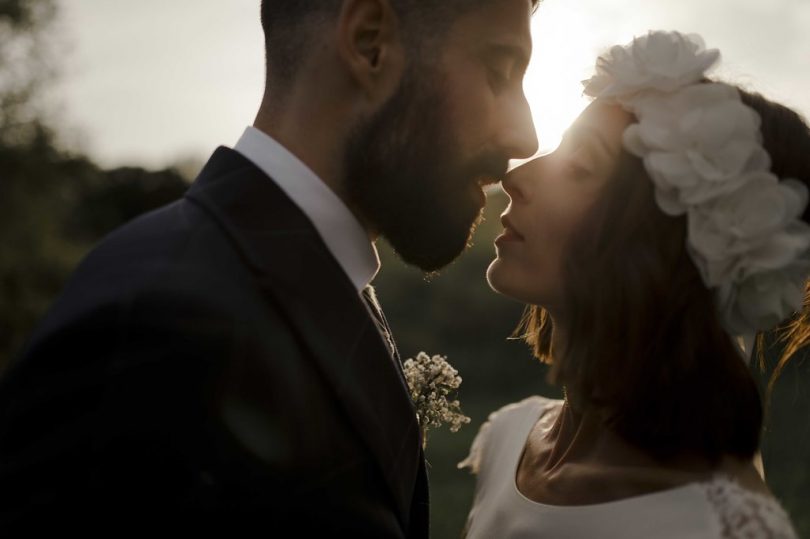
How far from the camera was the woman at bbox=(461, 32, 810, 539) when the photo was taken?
2912 mm

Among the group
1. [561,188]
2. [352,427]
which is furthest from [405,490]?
[561,188]

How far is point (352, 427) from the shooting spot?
7.29 ft

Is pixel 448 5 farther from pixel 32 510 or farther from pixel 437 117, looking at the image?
pixel 32 510

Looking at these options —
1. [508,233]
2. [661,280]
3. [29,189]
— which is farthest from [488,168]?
[29,189]

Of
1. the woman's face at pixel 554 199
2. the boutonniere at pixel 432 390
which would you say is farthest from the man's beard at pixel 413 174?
the boutonniere at pixel 432 390

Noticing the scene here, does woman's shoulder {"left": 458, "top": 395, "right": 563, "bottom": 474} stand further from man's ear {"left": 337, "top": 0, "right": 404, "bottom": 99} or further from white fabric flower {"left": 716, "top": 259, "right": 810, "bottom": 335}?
man's ear {"left": 337, "top": 0, "right": 404, "bottom": 99}

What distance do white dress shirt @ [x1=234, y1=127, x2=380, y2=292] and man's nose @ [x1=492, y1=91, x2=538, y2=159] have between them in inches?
22.9

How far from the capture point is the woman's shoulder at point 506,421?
3941 mm

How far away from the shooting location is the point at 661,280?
9.85ft

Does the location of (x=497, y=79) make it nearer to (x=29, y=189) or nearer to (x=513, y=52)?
(x=513, y=52)

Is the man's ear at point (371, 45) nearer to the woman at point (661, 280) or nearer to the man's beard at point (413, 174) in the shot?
the man's beard at point (413, 174)

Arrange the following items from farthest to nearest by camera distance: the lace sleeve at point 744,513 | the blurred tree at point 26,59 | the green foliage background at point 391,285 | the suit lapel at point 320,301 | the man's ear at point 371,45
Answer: the blurred tree at point 26,59 < the green foliage background at point 391,285 < the lace sleeve at point 744,513 < the man's ear at point 371,45 < the suit lapel at point 320,301

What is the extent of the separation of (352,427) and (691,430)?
4.11 feet

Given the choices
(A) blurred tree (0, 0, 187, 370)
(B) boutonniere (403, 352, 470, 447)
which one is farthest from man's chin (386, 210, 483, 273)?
(A) blurred tree (0, 0, 187, 370)
